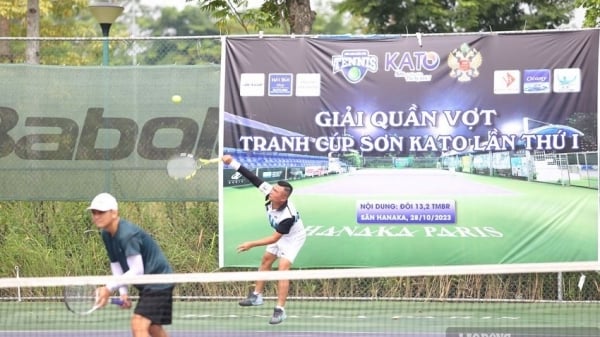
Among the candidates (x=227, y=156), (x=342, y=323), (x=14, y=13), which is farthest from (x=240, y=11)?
(x=14, y=13)

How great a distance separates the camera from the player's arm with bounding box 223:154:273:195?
44.3 ft

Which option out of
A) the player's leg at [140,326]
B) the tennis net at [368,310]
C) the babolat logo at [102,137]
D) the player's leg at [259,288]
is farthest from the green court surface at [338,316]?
the player's leg at [140,326]

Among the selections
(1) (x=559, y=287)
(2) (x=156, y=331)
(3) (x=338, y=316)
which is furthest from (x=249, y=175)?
(2) (x=156, y=331)

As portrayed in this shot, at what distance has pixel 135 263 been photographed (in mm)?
9281

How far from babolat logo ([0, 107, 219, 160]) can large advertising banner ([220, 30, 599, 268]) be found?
41 cm

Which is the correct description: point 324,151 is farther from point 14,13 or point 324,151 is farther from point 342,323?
point 14,13

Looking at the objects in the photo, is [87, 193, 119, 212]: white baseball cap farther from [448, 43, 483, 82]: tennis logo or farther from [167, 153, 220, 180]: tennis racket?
[448, 43, 483, 82]: tennis logo

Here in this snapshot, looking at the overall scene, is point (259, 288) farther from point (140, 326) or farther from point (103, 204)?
point (103, 204)

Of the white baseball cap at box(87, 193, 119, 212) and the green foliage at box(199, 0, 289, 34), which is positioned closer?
the white baseball cap at box(87, 193, 119, 212)

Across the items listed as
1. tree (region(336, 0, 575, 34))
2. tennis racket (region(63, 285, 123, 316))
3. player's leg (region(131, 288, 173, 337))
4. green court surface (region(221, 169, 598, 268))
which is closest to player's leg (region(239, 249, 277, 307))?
green court surface (region(221, 169, 598, 268))

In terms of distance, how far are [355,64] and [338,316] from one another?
2873 millimetres

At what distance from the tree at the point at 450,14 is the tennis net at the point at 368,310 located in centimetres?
1915

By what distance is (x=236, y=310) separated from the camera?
14.2 meters

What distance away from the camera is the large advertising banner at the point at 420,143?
46.6 ft
